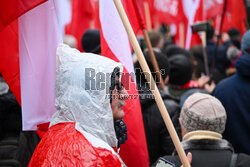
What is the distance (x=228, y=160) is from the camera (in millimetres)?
1922

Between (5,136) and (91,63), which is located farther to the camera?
(5,136)

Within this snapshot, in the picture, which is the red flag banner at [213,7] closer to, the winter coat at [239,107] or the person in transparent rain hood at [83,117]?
the winter coat at [239,107]

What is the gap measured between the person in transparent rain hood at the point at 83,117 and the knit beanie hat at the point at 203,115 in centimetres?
53

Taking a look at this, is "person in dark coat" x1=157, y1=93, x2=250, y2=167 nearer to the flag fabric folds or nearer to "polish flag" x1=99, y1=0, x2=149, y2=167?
"polish flag" x1=99, y1=0, x2=149, y2=167

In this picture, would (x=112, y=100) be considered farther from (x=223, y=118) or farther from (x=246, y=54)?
(x=246, y=54)

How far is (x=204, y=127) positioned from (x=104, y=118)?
700 millimetres

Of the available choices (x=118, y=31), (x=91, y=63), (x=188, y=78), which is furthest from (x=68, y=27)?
(x=91, y=63)

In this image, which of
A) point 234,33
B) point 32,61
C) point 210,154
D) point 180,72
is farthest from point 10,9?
point 234,33

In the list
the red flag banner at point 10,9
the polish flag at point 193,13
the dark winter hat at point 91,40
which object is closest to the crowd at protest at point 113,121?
the red flag banner at point 10,9

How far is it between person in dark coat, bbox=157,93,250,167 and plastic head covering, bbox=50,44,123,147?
0.51 m

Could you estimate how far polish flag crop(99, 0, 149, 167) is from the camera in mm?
2523

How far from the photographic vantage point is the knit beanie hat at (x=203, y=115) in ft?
6.79

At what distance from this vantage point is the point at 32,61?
94.8 inches

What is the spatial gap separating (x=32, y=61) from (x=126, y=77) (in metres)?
0.77
